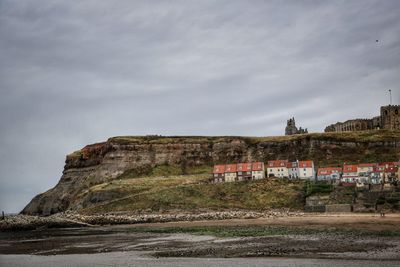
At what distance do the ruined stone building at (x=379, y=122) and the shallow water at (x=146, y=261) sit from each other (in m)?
148

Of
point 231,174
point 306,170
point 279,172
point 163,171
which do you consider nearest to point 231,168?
point 231,174

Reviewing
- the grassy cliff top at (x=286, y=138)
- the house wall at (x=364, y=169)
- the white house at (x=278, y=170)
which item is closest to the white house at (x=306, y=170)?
the white house at (x=278, y=170)

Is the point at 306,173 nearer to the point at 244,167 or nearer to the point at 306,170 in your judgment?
the point at 306,170

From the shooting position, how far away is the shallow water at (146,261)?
3044 cm

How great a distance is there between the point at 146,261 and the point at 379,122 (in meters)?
160

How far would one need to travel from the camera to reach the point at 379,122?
178m

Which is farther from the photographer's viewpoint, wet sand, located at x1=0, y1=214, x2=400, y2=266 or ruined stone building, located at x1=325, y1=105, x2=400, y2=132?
ruined stone building, located at x1=325, y1=105, x2=400, y2=132

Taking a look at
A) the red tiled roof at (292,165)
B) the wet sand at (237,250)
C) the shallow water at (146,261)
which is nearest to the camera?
the shallow water at (146,261)

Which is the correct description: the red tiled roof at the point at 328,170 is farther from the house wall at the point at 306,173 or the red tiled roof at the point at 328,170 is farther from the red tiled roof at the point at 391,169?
the red tiled roof at the point at 391,169

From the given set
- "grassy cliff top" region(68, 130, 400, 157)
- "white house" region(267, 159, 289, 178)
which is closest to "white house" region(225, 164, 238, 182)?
"white house" region(267, 159, 289, 178)

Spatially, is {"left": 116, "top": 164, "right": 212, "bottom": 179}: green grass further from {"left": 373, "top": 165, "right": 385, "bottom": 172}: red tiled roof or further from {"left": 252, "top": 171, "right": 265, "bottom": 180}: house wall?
{"left": 373, "top": 165, "right": 385, "bottom": 172}: red tiled roof

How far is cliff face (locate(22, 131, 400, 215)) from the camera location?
13475 cm

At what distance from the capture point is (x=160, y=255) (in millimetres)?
38281

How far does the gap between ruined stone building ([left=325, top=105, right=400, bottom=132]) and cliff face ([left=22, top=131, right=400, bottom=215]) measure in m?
28.0
